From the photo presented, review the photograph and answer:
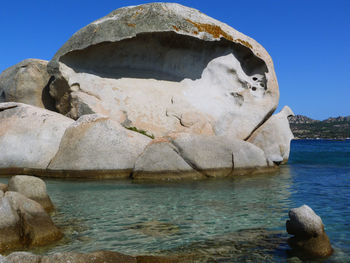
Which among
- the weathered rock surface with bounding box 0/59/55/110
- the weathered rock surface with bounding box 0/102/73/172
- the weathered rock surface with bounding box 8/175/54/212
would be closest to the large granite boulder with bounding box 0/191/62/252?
the weathered rock surface with bounding box 8/175/54/212

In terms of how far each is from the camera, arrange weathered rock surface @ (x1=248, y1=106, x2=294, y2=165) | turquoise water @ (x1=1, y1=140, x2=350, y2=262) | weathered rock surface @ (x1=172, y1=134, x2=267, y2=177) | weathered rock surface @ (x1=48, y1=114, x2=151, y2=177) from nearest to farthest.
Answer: turquoise water @ (x1=1, y1=140, x2=350, y2=262)
weathered rock surface @ (x1=48, y1=114, x2=151, y2=177)
weathered rock surface @ (x1=172, y1=134, x2=267, y2=177)
weathered rock surface @ (x1=248, y1=106, x2=294, y2=165)

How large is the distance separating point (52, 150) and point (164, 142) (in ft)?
11.9

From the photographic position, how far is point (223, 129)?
1543cm

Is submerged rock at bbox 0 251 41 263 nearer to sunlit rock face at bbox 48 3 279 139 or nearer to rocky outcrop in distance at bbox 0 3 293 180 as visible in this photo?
rocky outcrop in distance at bbox 0 3 293 180

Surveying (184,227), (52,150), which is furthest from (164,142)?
(184,227)

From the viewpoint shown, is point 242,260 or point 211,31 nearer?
point 242,260

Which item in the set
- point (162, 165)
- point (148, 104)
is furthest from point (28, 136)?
point (148, 104)

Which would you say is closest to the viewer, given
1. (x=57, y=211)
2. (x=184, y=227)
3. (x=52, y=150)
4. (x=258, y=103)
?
(x=184, y=227)

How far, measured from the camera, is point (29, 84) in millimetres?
16453

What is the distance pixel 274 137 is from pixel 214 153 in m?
4.41

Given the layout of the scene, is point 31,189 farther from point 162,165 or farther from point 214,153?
point 214,153

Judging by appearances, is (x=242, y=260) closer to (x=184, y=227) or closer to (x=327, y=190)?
(x=184, y=227)

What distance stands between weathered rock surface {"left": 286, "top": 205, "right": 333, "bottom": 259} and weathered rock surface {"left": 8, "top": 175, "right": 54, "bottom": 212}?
15.1 ft

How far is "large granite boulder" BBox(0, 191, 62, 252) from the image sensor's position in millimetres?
5203
